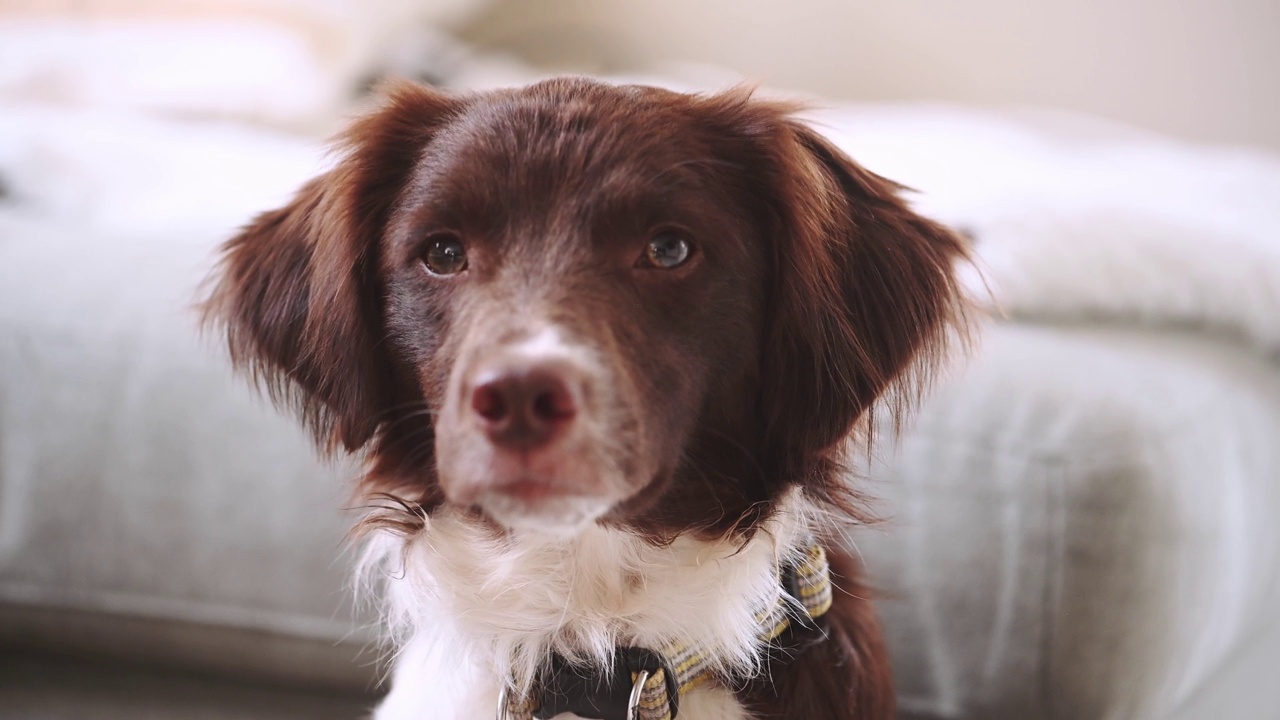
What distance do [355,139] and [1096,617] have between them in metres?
1.34

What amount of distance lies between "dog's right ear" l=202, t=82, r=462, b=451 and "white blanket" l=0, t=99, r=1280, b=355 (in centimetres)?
16

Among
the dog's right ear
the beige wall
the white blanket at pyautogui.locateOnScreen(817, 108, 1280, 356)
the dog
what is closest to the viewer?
the dog

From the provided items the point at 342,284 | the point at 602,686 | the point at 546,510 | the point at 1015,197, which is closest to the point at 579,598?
the point at 602,686

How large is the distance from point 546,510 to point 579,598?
0.29 m

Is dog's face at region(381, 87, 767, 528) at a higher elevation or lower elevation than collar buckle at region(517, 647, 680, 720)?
higher

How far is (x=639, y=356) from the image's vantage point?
127 cm

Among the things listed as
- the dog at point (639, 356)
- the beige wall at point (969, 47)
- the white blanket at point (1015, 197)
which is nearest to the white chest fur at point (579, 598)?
the dog at point (639, 356)

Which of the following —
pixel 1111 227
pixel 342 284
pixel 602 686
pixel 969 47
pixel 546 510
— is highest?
pixel 969 47

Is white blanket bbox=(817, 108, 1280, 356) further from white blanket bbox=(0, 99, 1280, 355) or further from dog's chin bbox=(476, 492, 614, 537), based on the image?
dog's chin bbox=(476, 492, 614, 537)

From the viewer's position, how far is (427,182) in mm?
1414

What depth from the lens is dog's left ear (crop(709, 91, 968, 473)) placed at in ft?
4.68

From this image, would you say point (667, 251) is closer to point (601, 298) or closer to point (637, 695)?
point (601, 298)

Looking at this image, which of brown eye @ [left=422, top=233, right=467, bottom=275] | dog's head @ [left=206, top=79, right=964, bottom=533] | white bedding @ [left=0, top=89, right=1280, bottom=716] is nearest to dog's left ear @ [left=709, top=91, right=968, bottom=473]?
dog's head @ [left=206, top=79, right=964, bottom=533]

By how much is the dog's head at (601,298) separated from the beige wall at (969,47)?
385 cm
